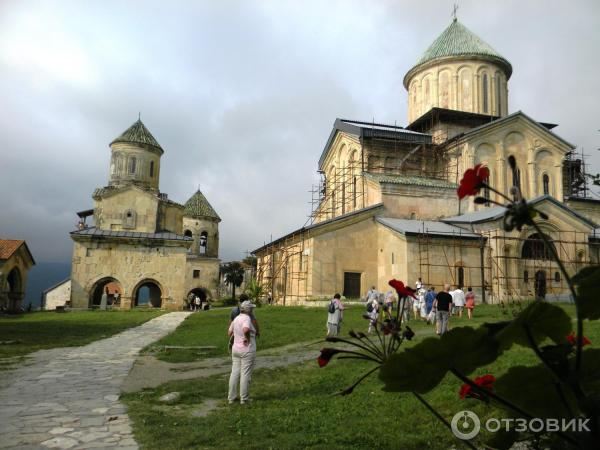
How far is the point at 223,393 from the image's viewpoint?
7492mm

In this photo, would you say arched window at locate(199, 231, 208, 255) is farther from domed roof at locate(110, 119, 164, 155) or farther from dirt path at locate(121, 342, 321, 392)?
dirt path at locate(121, 342, 321, 392)

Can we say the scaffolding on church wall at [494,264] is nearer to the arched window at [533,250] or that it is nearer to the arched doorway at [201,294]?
the arched window at [533,250]

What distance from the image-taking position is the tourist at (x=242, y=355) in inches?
272

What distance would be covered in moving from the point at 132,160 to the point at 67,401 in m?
27.4

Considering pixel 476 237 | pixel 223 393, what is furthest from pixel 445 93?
pixel 223 393

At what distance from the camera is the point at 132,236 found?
28.4m

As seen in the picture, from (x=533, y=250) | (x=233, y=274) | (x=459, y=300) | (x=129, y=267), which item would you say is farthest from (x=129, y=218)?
(x=533, y=250)

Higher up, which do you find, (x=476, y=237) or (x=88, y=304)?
(x=476, y=237)

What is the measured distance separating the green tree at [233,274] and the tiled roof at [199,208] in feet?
18.7

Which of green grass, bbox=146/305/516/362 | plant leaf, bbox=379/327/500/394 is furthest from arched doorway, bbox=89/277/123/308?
plant leaf, bbox=379/327/500/394

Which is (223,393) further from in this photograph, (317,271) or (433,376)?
(317,271)

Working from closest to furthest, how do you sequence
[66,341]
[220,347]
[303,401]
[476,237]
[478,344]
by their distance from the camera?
[478,344]
[303,401]
[220,347]
[66,341]
[476,237]

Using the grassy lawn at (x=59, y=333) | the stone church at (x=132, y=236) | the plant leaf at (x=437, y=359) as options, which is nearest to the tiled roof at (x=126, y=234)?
the stone church at (x=132, y=236)

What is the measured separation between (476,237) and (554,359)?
22.9 meters
